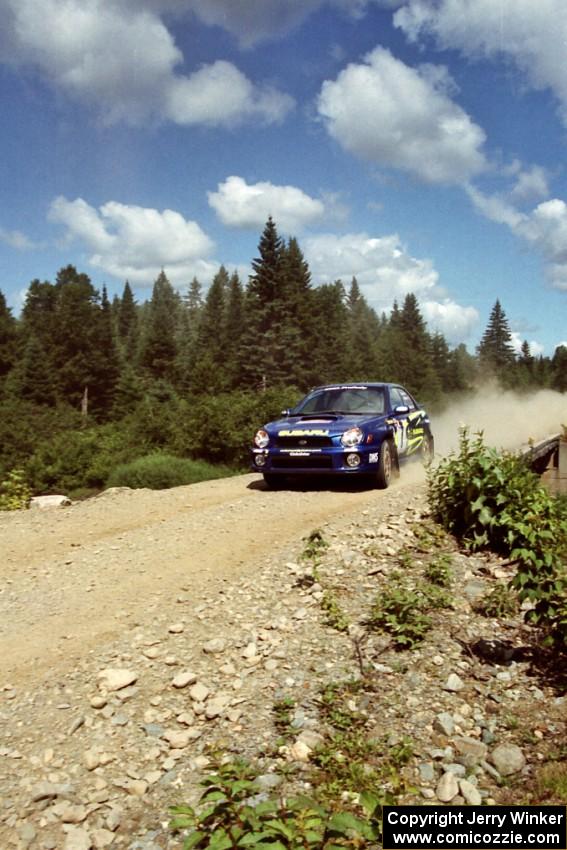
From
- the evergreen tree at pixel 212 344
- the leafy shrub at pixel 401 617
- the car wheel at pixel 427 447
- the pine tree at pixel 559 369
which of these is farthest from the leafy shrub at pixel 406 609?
the pine tree at pixel 559 369

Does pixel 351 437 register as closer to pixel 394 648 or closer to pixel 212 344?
pixel 394 648

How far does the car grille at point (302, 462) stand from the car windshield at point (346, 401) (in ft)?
4.51

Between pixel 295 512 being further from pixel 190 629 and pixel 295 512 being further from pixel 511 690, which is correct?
pixel 511 690

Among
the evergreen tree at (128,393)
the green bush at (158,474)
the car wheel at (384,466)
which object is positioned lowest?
the green bush at (158,474)

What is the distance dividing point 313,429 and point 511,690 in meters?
5.63

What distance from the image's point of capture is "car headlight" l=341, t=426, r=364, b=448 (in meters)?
9.41

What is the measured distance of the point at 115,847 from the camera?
10.4 ft

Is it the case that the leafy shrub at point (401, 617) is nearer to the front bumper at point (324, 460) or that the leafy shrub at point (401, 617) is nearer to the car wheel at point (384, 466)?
the front bumper at point (324, 460)

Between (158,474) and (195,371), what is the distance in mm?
29394

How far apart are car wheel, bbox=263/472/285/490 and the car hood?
823mm

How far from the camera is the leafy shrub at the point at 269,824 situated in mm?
2750

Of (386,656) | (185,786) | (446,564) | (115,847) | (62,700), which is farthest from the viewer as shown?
(446,564)

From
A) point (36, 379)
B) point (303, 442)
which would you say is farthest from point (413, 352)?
point (303, 442)

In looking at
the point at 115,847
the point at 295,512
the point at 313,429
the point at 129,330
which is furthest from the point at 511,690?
the point at 129,330
